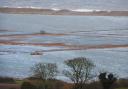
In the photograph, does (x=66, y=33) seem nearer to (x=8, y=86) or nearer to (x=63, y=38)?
(x=63, y=38)

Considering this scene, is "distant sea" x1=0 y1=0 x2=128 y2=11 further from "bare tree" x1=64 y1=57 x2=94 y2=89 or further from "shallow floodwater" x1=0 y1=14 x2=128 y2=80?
"bare tree" x1=64 y1=57 x2=94 y2=89

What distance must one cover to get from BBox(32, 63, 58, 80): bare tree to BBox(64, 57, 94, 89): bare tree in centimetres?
33

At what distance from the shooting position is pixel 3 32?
9.42 m

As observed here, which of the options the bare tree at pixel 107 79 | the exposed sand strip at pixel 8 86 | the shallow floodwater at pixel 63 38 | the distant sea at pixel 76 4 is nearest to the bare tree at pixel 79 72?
the bare tree at pixel 107 79

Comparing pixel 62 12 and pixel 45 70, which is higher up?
pixel 62 12

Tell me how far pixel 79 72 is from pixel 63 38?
2.12 metres

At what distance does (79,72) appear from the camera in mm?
7609

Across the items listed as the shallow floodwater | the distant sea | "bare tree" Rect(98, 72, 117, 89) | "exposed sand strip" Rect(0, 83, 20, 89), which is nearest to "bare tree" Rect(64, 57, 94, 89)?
"bare tree" Rect(98, 72, 117, 89)

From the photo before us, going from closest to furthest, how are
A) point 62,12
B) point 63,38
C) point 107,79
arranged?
point 107,79 < point 63,38 < point 62,12

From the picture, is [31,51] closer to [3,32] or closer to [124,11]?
[3,32]

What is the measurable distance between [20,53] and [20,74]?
872mm

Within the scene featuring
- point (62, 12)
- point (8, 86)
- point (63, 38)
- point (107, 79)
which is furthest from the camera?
point (62, 12)

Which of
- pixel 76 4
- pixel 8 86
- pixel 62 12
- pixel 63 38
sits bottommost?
pixel 8 86

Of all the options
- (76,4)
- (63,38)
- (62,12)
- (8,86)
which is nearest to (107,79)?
(8,86)
